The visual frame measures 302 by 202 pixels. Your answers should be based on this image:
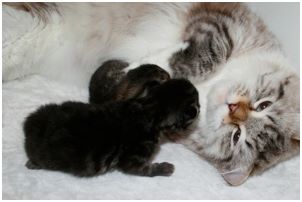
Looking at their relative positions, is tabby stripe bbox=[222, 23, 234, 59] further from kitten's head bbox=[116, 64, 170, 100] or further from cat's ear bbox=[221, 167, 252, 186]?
cat's ear bbox=[221, 167, 252, 186]

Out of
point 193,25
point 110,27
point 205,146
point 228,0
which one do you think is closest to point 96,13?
point 110,27

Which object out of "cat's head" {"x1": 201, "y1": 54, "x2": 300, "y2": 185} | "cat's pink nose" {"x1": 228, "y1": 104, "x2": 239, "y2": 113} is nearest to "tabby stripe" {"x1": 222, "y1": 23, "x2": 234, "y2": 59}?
"cat's head" {"x1": 201, "y1": 54, "x2": 300, "y2": 185}

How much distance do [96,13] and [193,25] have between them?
0.48 m

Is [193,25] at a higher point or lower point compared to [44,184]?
higher

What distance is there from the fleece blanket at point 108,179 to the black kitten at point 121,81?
0.20m

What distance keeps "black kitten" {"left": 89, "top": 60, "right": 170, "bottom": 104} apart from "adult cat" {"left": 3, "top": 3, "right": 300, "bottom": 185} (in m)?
0.10

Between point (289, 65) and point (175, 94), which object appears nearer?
point (175, 94)

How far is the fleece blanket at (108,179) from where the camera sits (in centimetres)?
183

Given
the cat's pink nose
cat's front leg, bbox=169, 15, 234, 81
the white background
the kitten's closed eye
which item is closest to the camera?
the kitten's closed eye

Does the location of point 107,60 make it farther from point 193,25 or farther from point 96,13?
point 193,25

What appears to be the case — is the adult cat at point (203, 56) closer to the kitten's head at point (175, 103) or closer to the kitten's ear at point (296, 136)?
the kitten's ear at point (296, 136)

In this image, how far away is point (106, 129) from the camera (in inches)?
66.9

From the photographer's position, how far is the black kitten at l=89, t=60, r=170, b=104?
196 cm

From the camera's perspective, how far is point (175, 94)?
1.78 metres
